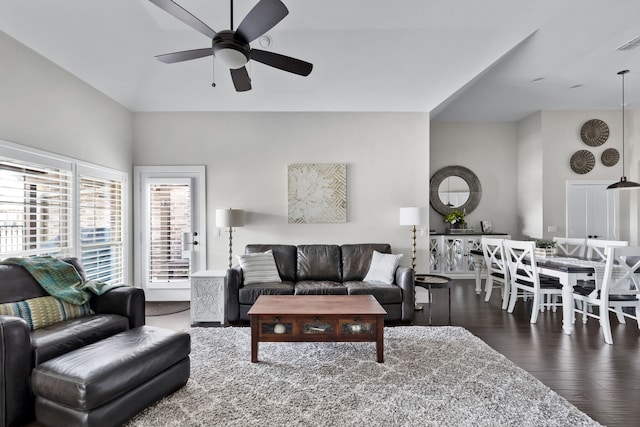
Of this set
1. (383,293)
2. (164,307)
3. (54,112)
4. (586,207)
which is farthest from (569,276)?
(54,112)

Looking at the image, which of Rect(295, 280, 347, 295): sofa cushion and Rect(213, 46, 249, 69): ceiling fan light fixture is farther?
Rect(295, 280, 347, 295): sofa cushion

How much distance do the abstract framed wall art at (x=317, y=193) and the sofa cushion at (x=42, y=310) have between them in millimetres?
2936

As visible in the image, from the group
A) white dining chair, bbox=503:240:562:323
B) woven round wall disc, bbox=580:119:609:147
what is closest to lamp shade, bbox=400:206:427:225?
white dining chair, bbox=503:240:562:323

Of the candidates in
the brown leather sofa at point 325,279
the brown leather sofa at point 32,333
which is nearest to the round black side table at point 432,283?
the brown leather sofa at point 325,279

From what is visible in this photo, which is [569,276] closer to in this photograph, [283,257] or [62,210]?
[283,257]

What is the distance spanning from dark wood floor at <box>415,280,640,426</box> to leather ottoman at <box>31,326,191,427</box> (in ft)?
9.65

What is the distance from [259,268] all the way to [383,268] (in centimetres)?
164

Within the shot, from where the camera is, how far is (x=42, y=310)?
2.54 meters

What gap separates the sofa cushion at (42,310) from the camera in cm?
240

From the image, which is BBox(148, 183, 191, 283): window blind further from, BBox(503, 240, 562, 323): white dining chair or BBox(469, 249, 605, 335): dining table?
BBox(469, 249, 605, 335): dining table

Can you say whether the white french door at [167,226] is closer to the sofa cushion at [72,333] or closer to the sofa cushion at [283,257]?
the sofa cushion at [283,257]

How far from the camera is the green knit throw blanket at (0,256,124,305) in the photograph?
269cm

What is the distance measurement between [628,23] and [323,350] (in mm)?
4978

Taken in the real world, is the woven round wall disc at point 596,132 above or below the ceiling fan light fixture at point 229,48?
above
